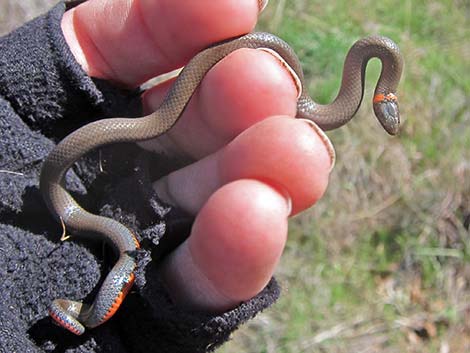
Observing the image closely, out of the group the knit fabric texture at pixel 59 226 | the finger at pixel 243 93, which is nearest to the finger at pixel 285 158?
the finger at pixel 243 93

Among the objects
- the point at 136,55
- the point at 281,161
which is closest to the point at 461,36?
the point at 136,55

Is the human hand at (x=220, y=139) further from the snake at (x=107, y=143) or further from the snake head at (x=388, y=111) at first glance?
the snake head at (x=388, y=111)

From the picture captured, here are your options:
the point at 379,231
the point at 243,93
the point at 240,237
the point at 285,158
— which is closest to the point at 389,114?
the point at 379,231

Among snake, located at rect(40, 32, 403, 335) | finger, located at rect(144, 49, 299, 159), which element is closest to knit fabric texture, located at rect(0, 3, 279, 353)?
snake, located at rect(40, 32, 403, 335)

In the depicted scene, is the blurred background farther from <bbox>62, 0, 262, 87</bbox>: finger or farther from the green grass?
<bbox>62, 0, 262, 87</bbox>: finger

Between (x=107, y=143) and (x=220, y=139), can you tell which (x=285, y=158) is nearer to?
(x=220, y=139)

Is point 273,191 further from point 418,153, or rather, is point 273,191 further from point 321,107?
point 418,153
